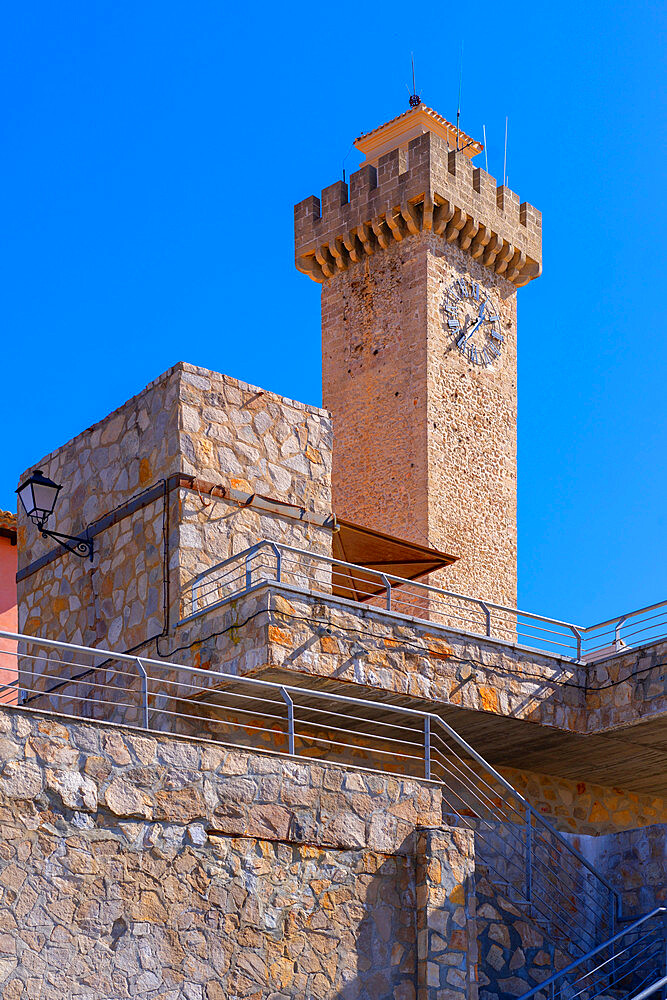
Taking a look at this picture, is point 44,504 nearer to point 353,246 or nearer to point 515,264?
point 353,246

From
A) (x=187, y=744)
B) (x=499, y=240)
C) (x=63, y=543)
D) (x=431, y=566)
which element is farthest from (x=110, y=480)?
(x=499, y=240)

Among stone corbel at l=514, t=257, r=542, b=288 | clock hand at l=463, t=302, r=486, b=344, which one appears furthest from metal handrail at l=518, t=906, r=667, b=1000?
stone corbel at l=514, t=257, r=542, b=288

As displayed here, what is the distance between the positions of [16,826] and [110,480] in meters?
7.05

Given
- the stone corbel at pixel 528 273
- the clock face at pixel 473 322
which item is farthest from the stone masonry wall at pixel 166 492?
the stone corbel at pixel 528 273

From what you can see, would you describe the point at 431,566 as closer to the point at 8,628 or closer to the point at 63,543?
the point at 63,543

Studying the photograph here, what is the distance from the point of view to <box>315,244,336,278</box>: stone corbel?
2825cm

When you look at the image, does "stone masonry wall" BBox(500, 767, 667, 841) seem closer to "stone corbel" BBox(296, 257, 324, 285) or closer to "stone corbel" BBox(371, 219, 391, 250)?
"stone corbel" BBox(371, 219, 391, 250)

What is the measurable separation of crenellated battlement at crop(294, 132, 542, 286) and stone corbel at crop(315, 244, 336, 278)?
0.02 m

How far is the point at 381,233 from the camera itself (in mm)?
27125

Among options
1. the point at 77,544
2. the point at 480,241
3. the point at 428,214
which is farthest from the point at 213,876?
the point at 480,241

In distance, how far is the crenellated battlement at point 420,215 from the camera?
87.8ft

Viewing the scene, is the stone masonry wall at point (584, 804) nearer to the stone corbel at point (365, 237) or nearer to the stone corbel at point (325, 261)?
the stone corbel at point (365, 237)

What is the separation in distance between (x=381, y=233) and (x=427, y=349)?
2959 mm

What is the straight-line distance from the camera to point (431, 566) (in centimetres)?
1761
